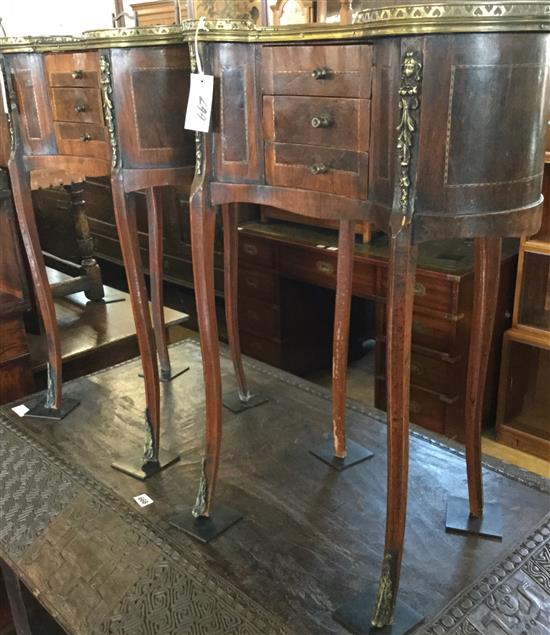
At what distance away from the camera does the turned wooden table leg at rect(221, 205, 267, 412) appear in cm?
161

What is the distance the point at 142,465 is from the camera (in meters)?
1.45

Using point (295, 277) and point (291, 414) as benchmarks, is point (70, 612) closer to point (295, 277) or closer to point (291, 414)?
point (291, 414)

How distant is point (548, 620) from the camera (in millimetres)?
995

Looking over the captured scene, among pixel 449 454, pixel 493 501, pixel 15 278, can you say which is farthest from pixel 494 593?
pixel 15 278

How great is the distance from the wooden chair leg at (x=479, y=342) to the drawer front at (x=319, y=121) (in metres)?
0.33

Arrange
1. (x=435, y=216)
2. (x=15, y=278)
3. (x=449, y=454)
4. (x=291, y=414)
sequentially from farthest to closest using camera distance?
1. (x=15, y=278)
2. (x=291, y=414)
3. (x=449, y=454)
4. (x=435, y=216)

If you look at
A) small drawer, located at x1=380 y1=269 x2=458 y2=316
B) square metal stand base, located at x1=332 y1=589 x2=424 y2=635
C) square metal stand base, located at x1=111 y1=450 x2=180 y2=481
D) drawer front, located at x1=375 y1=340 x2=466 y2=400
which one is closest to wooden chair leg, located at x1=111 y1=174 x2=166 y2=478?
square metal stand base, located at x1=111 y1=450 x2=180 y2=481

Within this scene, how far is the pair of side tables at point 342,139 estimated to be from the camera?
83cm

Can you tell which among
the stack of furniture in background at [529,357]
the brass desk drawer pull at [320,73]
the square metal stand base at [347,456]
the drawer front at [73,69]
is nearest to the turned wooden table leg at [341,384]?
the square metal stand base at [347,456]

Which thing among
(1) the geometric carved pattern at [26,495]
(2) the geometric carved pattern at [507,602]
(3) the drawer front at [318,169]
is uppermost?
(3) the drawer front at [318,169]

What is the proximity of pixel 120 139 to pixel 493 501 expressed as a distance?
101cm

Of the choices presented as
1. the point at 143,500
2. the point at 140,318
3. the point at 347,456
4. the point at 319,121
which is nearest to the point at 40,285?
the point at 140,318

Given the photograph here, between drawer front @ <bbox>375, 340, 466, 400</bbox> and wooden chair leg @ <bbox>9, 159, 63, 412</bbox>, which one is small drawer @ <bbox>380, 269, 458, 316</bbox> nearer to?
drawer front @ <bbox>375, 340, 466, 400</bbox>

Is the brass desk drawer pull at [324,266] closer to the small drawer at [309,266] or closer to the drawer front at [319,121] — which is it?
the small drawer at [309,266]
